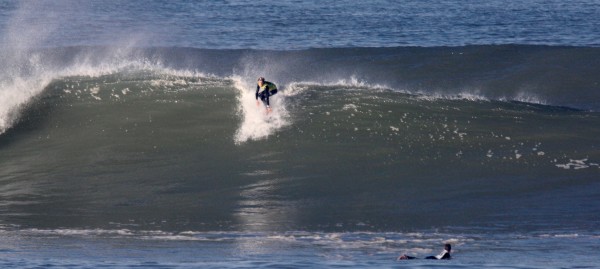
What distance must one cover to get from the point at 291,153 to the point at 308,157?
0.45 m

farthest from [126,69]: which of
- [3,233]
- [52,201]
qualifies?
[3,233]

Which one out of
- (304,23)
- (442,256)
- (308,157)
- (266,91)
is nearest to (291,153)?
(308,157)

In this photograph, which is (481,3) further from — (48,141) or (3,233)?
(3,233)

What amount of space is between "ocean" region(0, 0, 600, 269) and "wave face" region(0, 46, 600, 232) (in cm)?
Answer: 5

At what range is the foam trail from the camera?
910 inches

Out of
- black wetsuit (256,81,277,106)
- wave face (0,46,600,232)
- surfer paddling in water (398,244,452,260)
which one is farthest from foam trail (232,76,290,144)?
surfer paddling in water (398,244,452,260)

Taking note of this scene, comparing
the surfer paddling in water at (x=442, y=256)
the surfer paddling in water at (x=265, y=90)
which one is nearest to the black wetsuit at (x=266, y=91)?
the surfer paddling in water at (x=265, y=90)

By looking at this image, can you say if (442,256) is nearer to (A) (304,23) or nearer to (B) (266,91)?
(B) (266,91)

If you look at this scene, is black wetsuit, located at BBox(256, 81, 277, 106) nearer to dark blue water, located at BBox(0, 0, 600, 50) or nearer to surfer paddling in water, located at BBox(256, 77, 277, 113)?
surfer paddling in water, located at BBox(256, 77, 277, 113)

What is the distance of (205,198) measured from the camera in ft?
65.2

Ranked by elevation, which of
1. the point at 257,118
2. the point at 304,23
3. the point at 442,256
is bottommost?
the point at 442,256

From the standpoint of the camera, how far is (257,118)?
24.0m

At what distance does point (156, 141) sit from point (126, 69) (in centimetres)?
616

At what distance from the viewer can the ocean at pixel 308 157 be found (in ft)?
55.4
